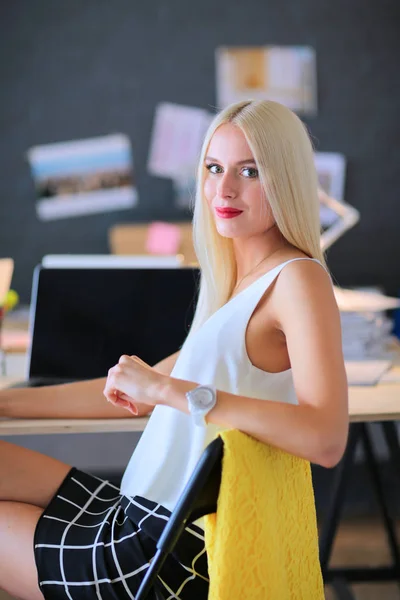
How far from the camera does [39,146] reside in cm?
342

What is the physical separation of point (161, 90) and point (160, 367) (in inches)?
79.5

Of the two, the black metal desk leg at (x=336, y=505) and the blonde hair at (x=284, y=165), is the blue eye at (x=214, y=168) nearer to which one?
the blonde hair at (x=284, y=165)

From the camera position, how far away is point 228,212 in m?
1.37

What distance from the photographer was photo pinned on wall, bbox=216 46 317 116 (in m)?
3.40

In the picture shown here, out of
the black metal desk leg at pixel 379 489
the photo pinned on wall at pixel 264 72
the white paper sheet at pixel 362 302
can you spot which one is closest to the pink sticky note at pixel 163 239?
the photo pinned on wall at pixel 264 72

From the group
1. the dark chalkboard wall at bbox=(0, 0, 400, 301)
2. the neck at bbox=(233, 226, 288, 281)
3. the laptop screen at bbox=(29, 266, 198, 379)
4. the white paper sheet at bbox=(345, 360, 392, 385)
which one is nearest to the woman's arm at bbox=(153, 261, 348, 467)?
the neck at bbox=(233, 226, 288, 281)

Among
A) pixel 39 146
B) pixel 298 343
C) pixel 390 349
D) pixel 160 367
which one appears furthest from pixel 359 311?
pixel 39 146

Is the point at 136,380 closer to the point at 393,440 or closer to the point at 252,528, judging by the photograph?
the point at 252,528

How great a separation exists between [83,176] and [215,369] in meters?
2.25

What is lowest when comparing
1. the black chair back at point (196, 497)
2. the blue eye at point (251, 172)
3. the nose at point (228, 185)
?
the black chair back at point (196, 497)

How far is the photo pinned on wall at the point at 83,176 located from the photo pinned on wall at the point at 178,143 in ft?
0.38

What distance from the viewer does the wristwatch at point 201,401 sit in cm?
115

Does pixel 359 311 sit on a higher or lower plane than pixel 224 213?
lower

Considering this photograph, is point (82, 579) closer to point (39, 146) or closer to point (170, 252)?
point (170, 252)
